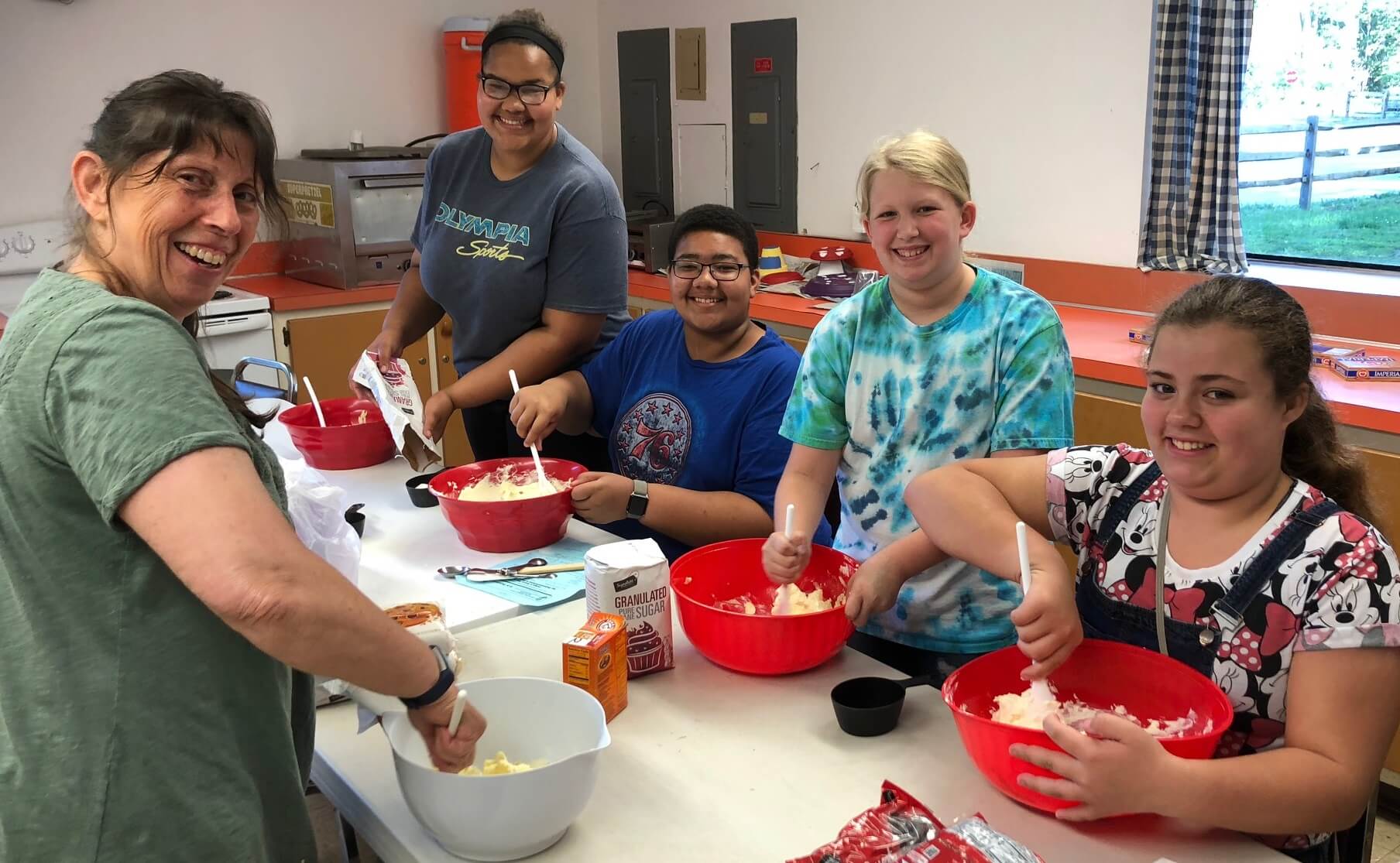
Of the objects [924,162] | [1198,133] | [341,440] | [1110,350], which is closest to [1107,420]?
[1110,350]

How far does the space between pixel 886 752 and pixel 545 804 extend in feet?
1.42

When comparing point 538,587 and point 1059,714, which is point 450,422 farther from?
point 1059,714

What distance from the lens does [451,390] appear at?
7.79ft

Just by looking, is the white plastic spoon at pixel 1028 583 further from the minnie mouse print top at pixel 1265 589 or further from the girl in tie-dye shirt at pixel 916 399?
the girl in tie-dye shirt at pixel 916 399

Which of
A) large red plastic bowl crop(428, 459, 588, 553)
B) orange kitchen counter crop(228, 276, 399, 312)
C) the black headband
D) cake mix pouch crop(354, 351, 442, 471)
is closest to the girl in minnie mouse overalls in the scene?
large red plastic bowl crop(428, 459, 588, 553)

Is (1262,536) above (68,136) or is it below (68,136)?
below

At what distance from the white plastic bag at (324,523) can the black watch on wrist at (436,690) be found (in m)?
0.61

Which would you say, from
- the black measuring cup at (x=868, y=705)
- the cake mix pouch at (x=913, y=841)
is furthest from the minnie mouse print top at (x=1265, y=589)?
the cake mix pouch at (x=913, y=841)

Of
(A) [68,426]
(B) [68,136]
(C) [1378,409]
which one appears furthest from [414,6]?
(A) [68,426]

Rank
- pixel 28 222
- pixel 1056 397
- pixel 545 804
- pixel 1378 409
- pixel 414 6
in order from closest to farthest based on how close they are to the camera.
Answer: pixel 545 804 < pixel 1056 397 < pixel 1378 409 < pixel 28 222 < pixel 414 6

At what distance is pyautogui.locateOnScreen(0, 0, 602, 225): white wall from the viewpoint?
3.99m

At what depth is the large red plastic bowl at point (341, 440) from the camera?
2.44 meters

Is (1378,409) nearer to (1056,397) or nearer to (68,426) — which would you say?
(1056,397)

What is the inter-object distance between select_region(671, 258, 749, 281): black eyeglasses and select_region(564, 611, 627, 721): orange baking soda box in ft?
2.75
